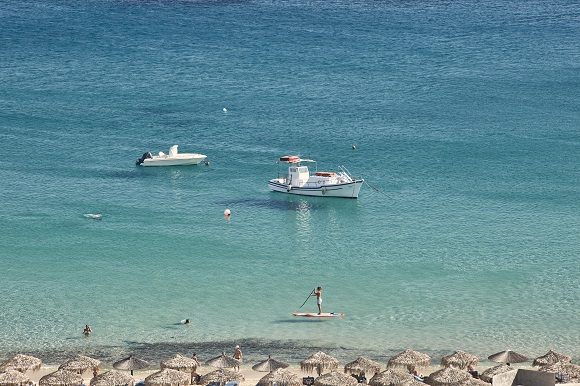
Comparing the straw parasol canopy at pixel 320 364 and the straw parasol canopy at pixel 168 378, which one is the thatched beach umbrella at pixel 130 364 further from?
the straw parasol canopy at pixel 320 364

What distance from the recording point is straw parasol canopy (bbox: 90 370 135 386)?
54438mm

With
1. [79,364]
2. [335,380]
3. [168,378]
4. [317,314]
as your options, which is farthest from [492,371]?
[79,364]

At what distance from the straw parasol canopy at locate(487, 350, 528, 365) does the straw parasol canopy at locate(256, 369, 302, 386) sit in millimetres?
10256

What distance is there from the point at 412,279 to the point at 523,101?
5134cm

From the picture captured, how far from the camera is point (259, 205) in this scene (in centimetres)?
9188

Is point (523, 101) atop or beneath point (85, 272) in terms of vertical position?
atop

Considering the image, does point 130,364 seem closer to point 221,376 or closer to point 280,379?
point 221,376

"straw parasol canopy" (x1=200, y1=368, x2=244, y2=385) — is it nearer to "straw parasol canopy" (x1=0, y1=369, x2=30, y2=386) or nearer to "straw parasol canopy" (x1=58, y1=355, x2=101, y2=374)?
"straw parasol canopy" (x1=58, y1=355, x2=101, y2=374)

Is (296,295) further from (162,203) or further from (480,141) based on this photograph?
(480,141)

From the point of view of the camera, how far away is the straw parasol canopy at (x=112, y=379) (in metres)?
54.4

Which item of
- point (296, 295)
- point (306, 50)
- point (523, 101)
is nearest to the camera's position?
point (296, 295)

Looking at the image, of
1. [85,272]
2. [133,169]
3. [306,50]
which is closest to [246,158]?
[133,169]

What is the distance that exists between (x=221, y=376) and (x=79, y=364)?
6940 millimetres

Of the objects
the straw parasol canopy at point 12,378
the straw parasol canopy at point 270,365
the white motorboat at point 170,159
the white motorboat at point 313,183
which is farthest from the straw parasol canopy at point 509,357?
the white motorboat at point 170,159
